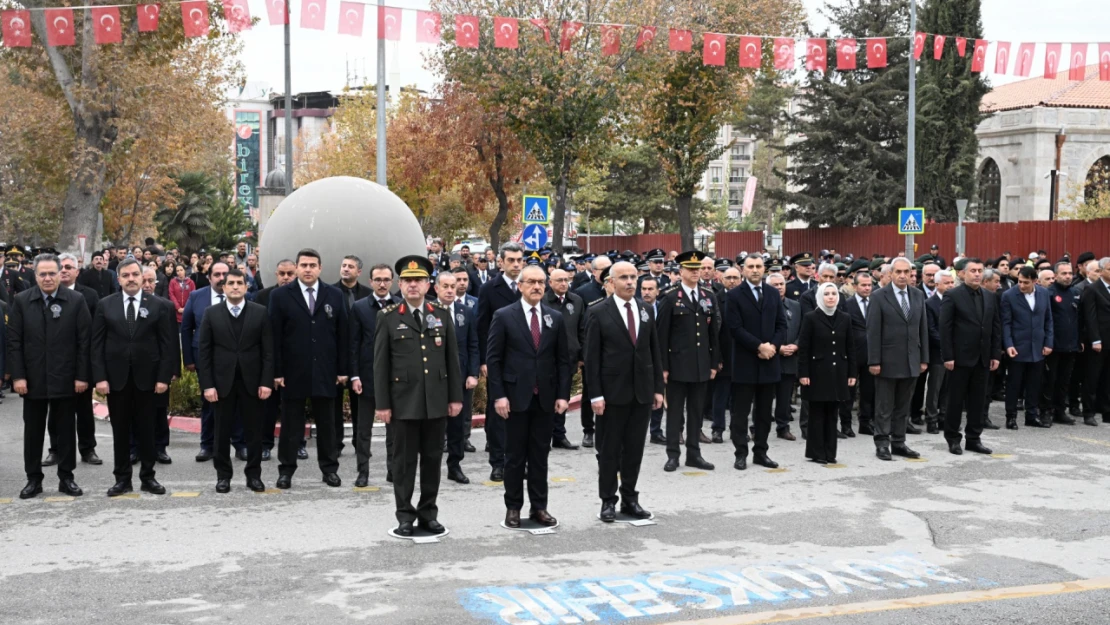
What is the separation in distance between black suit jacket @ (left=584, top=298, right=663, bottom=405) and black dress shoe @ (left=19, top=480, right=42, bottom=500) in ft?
16.1

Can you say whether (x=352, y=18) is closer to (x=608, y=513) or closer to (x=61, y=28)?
(x=61, y=28)

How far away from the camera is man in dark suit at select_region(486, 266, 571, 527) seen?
870 centimetres

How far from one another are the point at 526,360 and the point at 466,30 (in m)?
12.7

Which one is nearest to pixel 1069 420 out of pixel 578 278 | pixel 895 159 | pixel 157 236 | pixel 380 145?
pixel 578 278

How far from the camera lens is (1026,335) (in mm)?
14328

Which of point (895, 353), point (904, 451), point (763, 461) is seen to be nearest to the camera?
point (763, 461)

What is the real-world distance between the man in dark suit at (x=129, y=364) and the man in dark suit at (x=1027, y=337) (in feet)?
32.6

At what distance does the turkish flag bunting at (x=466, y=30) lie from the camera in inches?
792

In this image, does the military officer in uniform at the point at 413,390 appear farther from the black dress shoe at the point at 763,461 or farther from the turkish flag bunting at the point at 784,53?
the turkish flag bunting at the point at 784,53

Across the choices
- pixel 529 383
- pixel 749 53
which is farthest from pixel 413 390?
pixel 749 53

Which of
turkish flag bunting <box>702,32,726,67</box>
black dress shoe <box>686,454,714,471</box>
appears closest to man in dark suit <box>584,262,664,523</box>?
black dress shoe <box>686,454,714,471</box>

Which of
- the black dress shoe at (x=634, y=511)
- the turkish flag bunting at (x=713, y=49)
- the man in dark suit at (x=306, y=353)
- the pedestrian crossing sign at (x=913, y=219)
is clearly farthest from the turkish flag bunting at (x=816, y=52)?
the black dress shoe at (x=634, y=511)

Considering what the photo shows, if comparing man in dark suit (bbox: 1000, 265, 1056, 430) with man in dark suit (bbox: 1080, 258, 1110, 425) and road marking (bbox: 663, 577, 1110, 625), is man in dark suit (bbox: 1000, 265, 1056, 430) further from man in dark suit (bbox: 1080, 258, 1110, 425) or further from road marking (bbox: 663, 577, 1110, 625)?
road marking (bbox: 663, 577, 1110, 625)

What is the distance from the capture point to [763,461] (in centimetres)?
1135
